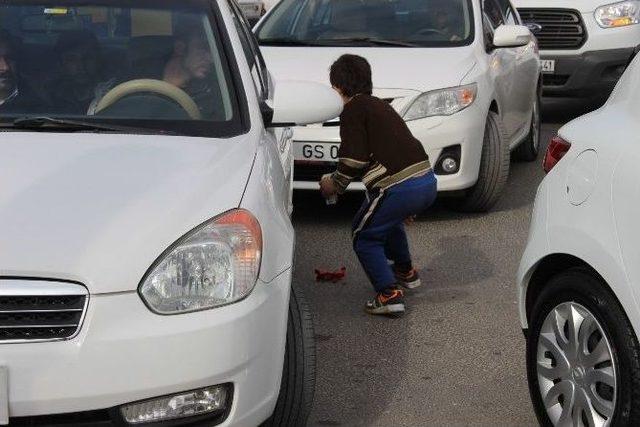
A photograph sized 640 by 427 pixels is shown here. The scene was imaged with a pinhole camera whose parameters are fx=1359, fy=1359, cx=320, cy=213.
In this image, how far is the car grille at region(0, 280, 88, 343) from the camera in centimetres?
366

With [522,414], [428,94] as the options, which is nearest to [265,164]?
[522,414]

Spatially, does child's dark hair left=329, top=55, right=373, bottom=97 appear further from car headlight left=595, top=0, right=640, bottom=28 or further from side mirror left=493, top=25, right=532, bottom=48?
car headlight left=595, top=0, right=640, bottom=28

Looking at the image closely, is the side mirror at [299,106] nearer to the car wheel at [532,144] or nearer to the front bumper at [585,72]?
the car wheel at [532,144]

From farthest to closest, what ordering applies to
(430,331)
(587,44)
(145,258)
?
(587,44) → (430,331) → (145,258)

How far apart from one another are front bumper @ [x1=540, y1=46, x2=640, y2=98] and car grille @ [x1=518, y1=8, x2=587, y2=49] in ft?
0.40

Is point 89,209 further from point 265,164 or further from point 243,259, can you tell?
point 265,164

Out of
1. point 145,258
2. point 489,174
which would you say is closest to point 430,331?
point 145,258

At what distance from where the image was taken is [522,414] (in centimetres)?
505

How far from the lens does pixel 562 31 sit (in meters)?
13.2

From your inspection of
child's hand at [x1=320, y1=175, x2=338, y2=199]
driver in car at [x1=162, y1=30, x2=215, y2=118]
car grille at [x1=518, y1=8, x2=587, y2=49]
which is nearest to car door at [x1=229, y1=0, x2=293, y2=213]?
driver in car at [x1=162, y1=30, x2=215, y2=118]

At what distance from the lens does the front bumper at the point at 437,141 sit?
8383mm

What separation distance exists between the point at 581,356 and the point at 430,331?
77.4 inches

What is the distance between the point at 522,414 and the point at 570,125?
3.58 ft

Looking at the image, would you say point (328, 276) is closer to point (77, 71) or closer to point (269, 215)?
point (77, 71)
